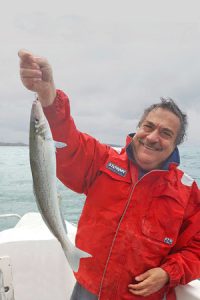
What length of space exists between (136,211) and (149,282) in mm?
496

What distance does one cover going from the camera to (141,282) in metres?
2.52

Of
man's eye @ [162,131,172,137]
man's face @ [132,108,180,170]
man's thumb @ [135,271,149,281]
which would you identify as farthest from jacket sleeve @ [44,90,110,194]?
man's thumb @ [135,271,149,281]

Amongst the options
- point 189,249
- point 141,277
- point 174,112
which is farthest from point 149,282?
point 174,112

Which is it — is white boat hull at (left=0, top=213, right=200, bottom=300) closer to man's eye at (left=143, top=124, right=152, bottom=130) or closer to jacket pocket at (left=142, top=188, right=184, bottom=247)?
jacket pocket at (left=142, top=188, right=184, bottom=247)

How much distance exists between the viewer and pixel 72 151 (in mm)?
2385

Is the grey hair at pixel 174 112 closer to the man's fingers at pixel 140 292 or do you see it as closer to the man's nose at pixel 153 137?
A: the man's nose at pixel 153 137

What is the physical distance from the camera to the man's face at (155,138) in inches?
101

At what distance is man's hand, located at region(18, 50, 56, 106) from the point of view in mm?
1836

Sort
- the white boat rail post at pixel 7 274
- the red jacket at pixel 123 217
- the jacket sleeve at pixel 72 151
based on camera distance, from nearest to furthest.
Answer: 1. the jacket sleeve at pixel 72 151
2. the red jacket at pixel 123 217
3. the white boat rail post at pixel 7 274

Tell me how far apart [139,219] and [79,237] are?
448 millimetres

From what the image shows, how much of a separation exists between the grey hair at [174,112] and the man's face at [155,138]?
0.04 metres

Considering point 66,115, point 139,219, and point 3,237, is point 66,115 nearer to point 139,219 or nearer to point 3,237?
point 139,219

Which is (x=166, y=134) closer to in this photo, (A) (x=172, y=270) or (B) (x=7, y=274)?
(A) (x=172, y=270)

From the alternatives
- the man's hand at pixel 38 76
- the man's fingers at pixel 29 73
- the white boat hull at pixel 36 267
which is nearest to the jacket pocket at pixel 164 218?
the man's hand at pixel 38 76
